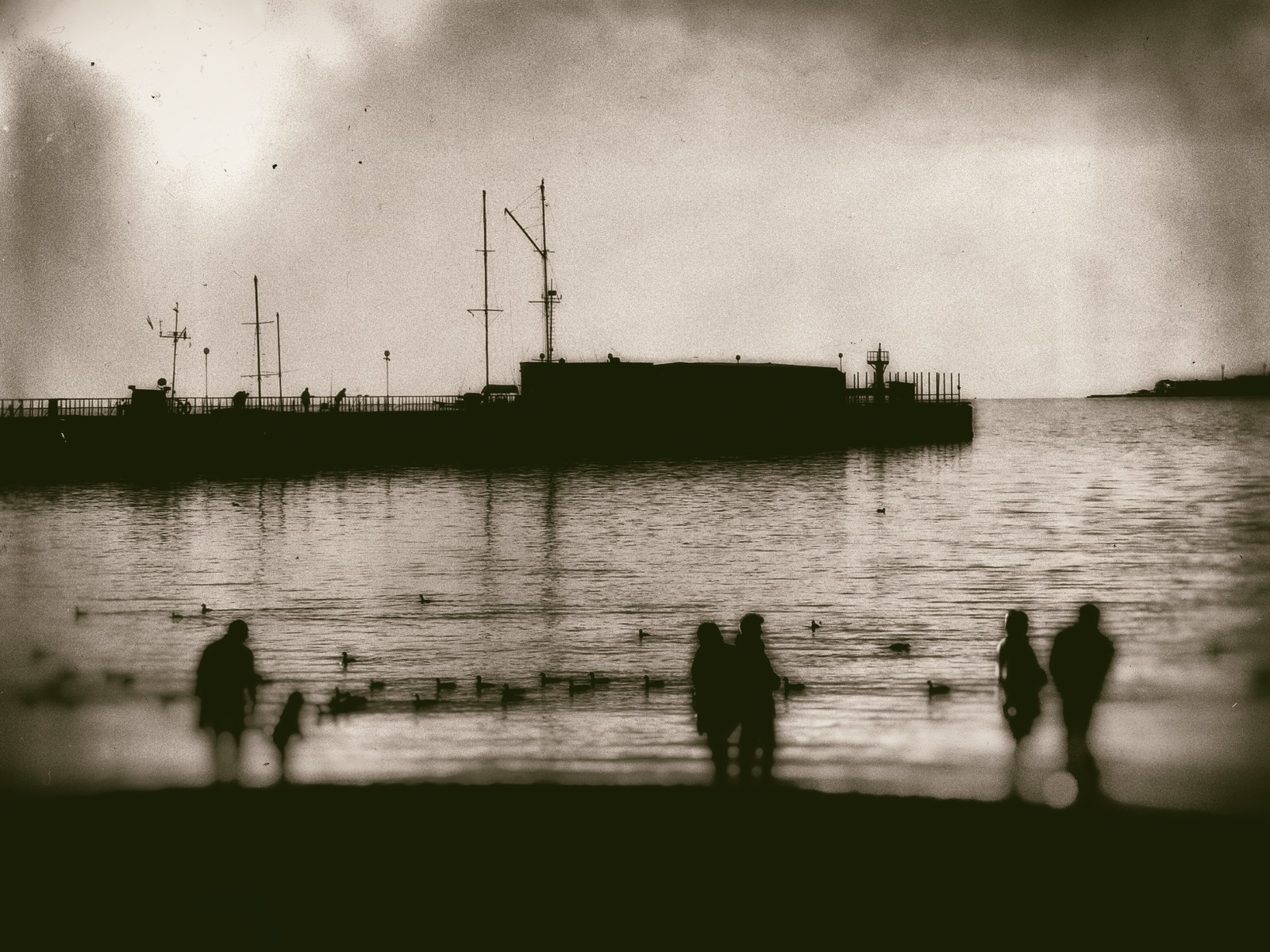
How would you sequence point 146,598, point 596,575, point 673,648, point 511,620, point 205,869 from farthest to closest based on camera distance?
point 596,575
point 146,598
point 511,620
point 673,648
point 205,869

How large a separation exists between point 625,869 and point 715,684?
2317 mm

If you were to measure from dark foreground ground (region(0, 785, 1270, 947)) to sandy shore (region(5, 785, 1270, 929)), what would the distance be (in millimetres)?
19

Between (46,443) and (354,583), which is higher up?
(46,443)

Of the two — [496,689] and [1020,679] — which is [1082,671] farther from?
[496,689]

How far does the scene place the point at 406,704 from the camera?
16.2m

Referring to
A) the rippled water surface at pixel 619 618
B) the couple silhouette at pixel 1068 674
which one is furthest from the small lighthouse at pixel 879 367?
the couple silhouette at pixel 1068 674

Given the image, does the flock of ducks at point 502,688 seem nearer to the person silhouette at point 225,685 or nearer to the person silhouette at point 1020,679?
the person silhouette at point 225,685

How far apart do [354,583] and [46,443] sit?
140 feet

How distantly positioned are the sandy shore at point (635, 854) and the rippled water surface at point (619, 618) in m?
1.60

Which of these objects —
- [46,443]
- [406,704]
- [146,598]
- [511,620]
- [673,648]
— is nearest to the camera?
[406,704]

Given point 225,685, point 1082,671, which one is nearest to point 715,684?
point 1082,671

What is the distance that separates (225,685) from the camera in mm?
10914

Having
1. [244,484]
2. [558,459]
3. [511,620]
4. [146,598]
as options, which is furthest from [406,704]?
[558,459]

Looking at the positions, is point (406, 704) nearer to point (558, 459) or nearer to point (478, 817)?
point (478, 817)
